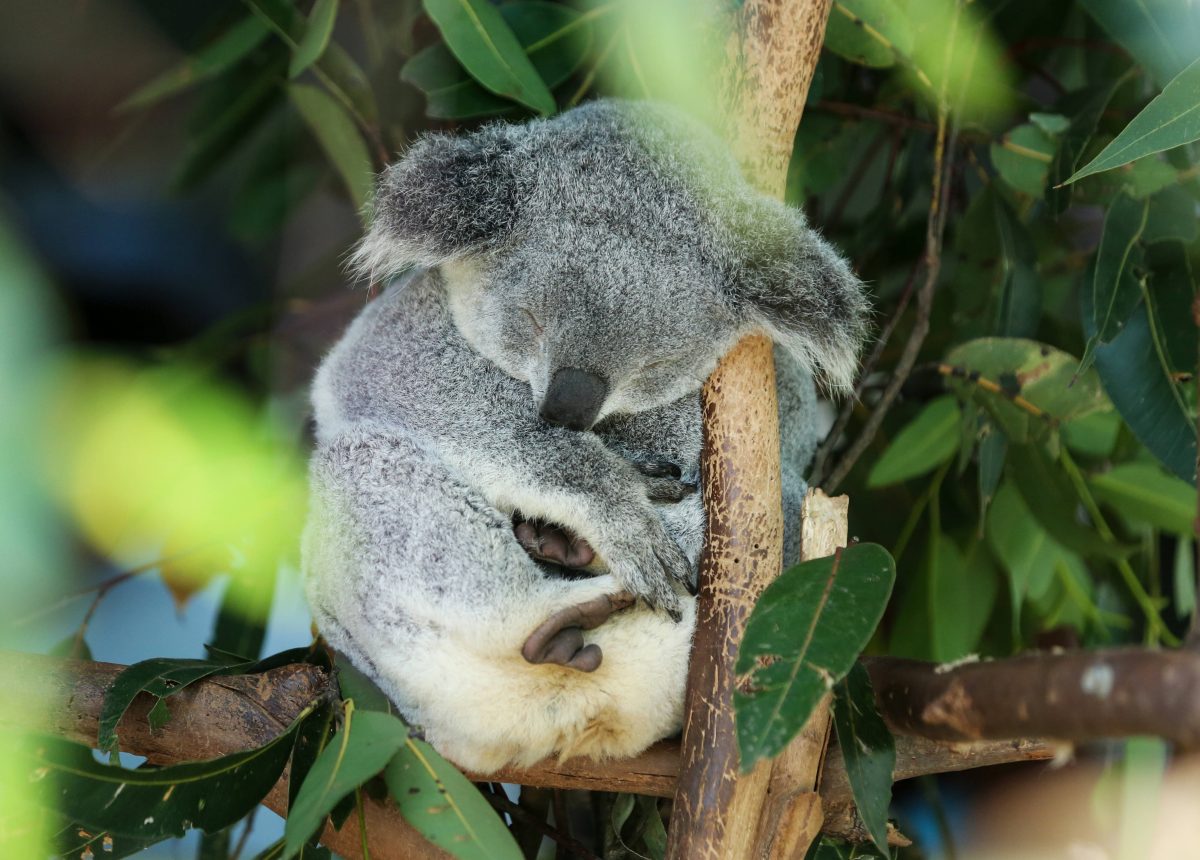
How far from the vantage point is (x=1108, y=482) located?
250 centimetres

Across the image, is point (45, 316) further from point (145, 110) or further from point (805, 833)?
point (805, 833)

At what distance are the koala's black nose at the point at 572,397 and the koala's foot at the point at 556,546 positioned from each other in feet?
0.53

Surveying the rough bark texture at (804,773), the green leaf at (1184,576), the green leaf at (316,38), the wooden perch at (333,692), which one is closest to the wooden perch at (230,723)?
the wooden perch at (333,692)

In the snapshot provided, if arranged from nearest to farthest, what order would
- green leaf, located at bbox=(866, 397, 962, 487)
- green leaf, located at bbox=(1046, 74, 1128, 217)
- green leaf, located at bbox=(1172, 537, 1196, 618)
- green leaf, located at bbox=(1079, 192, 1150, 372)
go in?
green leaf, located at bbox=(1079, 192, 1150, 372), green leaf, located at bbox=(1046, 74, 1128, 217), green leaf, located at bbox=(866, 397, 962, 487), green leaf, located at bbox=(1172, 537, 1196, 618)

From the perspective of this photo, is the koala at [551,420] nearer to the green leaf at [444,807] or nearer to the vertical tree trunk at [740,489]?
the vertical tree trunk at [740,489]

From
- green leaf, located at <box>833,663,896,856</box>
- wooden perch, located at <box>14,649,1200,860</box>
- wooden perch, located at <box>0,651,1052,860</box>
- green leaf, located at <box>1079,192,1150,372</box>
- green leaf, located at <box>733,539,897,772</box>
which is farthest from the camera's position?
green leaf, located at <box>1079,192,1150,372</box>

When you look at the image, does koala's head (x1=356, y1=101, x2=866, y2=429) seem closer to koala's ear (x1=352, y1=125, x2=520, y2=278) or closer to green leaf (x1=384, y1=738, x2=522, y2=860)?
koala's ear (x1=352, y1=125, x2=520, y2=278)

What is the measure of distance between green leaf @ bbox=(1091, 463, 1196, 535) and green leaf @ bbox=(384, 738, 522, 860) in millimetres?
1716

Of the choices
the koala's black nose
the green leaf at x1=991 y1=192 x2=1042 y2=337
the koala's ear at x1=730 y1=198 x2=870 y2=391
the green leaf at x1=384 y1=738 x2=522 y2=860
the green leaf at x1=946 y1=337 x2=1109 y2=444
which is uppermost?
the green leaf at x1=991 y1=192 x2=1042 y2=337

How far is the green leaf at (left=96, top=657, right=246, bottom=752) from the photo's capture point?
1.56 meters

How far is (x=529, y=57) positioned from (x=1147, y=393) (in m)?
1.29

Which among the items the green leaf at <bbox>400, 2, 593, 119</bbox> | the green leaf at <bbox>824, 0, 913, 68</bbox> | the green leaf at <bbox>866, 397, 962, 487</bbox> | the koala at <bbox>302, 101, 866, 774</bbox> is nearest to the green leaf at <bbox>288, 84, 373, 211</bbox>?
the green leaf at <bbox>400, 2, 593, 119</bbox>

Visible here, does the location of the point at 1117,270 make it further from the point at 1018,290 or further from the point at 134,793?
the point at 134,793

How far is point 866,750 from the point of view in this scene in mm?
1385
